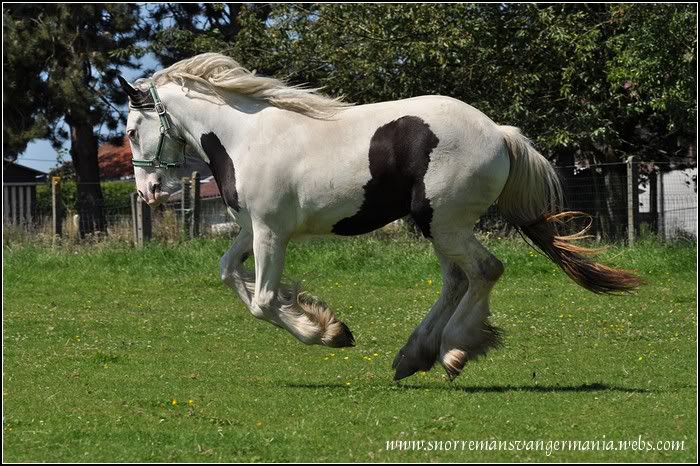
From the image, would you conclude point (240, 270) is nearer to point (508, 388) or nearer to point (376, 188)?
point (376, 188)

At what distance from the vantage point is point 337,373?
922cm

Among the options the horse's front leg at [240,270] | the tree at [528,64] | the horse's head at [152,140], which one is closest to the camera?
the horse's front leg at [240,270]

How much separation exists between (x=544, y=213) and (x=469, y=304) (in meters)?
0.91

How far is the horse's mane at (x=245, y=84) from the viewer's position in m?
Answer: 8.66

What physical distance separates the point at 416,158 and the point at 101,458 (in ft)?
10.9

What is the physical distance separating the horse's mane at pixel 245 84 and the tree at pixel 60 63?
72.3ft

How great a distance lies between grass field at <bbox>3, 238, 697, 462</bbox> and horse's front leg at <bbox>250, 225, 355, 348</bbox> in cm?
39

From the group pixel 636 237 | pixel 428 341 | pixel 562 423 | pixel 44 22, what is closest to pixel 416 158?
pixel 428 341

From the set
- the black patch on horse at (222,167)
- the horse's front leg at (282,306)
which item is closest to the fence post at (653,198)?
the horse's front leg at (282,306)

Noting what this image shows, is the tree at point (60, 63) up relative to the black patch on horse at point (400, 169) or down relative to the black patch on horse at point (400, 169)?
up

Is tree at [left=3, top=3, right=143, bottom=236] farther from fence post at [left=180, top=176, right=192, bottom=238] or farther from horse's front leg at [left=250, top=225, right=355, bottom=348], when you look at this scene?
horse's front leg at [left=250, top=225, right=355, bottom=348]

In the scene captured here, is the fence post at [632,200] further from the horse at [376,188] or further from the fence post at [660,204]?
the horse at [376,188]

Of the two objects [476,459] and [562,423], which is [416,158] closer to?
[562,423]

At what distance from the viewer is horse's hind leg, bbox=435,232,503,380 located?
27.2 feet
